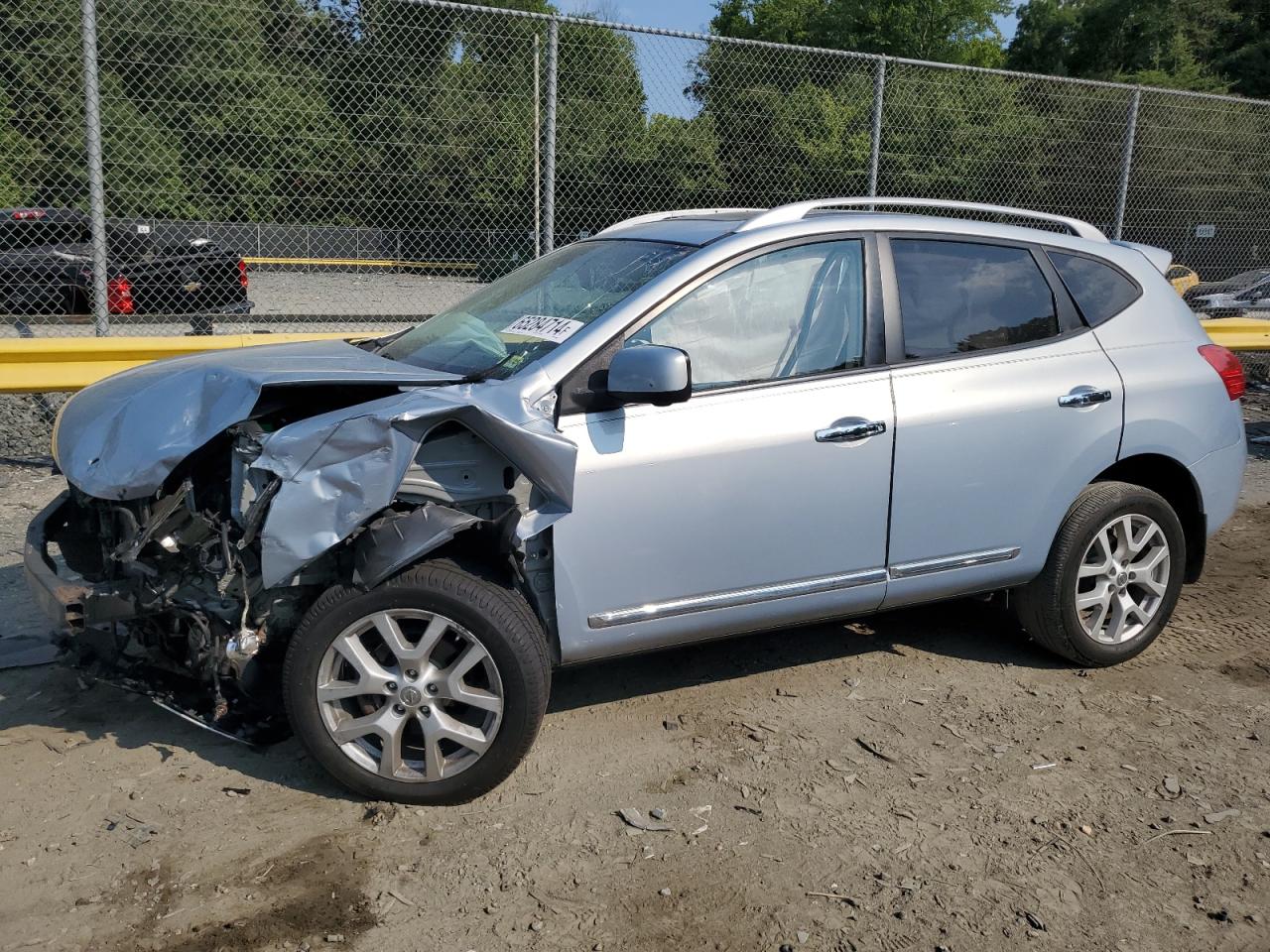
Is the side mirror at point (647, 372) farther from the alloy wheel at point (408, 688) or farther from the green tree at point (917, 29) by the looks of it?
the green tree at point (917, 29)

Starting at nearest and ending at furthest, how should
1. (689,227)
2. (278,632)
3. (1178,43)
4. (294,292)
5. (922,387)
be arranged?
1. (278,632)
2. (922,387)
3. (689,227)
4. (294,292)
5. (1178,43)

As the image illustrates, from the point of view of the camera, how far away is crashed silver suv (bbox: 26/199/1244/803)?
3.35m

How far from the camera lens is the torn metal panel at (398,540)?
3.27 m

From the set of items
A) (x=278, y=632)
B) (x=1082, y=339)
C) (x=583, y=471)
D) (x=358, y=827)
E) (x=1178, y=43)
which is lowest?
(x=358, y=827)

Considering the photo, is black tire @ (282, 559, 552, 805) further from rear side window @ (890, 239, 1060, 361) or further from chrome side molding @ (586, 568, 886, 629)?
rear side window @ (890, 239, 1060, 361)

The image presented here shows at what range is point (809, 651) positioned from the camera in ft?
15.6

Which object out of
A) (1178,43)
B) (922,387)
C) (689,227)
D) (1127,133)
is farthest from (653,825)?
(1178,43)

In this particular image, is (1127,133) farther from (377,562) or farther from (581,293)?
(377,562)

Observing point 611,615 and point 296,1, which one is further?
point 296,1

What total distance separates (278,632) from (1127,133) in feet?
30.9

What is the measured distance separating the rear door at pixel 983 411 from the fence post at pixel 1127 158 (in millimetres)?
6581

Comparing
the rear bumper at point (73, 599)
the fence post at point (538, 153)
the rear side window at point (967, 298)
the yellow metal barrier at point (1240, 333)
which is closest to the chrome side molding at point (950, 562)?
the rear side window at point (967, 298)

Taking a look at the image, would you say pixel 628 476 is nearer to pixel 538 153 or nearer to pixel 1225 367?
pixel 1225 367

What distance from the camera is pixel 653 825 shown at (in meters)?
3.38
